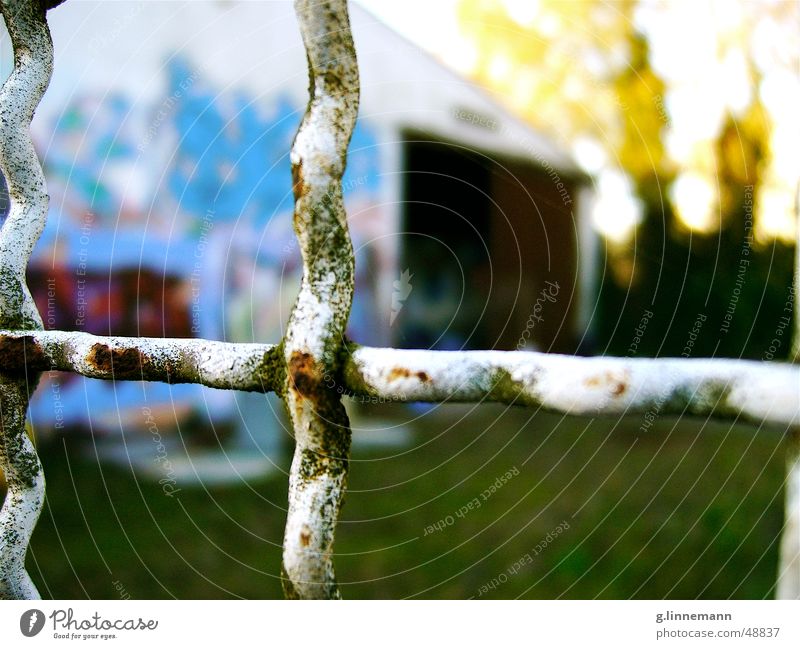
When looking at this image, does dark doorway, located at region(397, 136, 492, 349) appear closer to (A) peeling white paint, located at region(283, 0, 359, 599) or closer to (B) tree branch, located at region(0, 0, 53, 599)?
(B) tree branch, located at region(0, 0, 53, 599)

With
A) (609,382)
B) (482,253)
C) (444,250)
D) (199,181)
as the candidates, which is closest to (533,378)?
(609,382)

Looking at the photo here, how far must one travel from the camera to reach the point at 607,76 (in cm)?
266

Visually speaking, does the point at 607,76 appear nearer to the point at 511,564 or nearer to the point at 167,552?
the point at 511,564

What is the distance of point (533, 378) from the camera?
476 mm

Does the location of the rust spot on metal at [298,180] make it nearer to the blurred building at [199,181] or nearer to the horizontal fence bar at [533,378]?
the horizontal fence bar at [533,378]

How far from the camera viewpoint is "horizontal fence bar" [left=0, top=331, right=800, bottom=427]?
17.4 inches

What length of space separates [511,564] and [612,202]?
5.53 ft

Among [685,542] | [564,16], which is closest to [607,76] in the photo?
[564,16]

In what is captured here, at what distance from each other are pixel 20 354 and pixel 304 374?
0.99 feet

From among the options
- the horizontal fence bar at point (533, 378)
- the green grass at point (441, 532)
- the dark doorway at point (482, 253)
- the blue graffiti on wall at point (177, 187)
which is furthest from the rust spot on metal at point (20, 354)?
the dark doorway at point (482, 253)

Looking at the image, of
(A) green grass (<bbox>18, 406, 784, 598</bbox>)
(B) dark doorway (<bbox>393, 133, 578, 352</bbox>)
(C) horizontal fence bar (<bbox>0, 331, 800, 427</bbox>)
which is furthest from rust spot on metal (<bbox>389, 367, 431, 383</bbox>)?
(B) dark doorway (<bbox>393, 133, 578, 352</bbox>)

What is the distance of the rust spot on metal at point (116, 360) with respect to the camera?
0.59m

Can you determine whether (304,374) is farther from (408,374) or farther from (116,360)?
(116,360)

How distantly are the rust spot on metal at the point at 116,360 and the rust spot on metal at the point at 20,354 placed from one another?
77 mm
